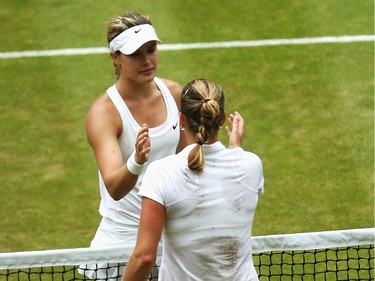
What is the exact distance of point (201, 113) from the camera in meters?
5.67

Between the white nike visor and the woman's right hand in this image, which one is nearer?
the woman's right hand

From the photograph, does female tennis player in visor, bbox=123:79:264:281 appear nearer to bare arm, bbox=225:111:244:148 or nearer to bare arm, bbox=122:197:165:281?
bare arm, bbox=122:197:165:281

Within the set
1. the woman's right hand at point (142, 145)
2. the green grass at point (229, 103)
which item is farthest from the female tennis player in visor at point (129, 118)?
the green grass at point (229, 103)

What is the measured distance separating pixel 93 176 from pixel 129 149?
3873mm

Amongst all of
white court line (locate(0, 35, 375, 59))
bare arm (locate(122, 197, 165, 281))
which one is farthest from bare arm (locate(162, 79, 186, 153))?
white court line (locate(0, 35, 375, 59))

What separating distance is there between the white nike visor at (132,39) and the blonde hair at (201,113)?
1.04 m

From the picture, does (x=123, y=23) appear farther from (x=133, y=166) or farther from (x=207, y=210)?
(x=207, y=210)

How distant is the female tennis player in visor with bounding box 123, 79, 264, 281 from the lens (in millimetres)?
5551

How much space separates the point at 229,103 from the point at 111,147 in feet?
17.0

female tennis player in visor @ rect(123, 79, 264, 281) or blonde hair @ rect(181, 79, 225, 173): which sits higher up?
blonde hair @ rect(181, 79, 225, 173)

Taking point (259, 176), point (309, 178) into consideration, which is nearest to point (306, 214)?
point (309, 178)

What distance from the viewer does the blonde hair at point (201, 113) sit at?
561cm

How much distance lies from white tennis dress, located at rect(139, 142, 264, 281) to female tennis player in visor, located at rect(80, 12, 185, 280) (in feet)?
3.24

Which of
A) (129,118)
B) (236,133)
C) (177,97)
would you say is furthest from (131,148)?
(236,133)
